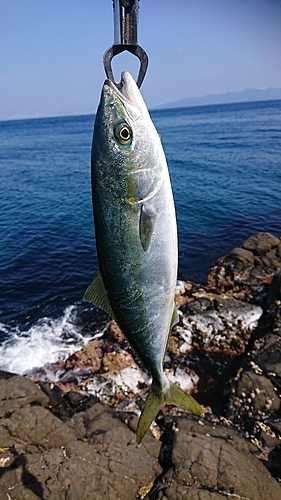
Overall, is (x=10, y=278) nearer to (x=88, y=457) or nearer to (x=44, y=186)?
(x=88, y=457)

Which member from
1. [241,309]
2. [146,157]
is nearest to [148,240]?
[146,157]

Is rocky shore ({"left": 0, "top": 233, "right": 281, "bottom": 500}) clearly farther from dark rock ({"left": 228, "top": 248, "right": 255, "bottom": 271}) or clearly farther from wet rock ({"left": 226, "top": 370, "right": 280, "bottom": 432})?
dark rock ({"left": 228, "top": 248, "right": 255, "bottom": 271})

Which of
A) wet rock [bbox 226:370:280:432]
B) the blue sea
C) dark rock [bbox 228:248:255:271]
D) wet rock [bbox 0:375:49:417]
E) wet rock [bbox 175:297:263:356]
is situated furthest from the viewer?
dark rock [bbox 228:248:255:271]

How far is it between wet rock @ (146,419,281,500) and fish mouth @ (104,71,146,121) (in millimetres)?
6552

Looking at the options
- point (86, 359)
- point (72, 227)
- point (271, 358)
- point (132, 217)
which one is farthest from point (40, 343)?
point (72, 227)

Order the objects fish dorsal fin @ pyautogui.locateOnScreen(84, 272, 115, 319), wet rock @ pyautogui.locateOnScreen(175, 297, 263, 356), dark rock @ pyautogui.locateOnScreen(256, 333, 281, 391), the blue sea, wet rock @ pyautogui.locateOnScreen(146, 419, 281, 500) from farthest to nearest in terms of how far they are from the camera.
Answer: the blue sea < wet rock @ pyautogui.locateOnScreen(175, 297, 263, 356) < dark rock @ pyautogui.locateOnScreen(256, 333, 281, 391) < wet rock @ pyautogui.locateOnScreen(146, 419, 281, 500) < fish dorsal fin @ pyautogui.locateOnScreen(84, 272, 115, 319)

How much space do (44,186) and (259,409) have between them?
3200 cm

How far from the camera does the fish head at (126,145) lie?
104 inches

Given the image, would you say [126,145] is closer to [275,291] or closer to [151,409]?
[151,409]

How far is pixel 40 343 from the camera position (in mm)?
13445

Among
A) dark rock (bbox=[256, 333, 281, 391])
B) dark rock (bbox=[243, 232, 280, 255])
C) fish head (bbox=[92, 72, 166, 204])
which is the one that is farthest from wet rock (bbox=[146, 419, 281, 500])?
dark rock (bbox=[243, 232, 280, 255])

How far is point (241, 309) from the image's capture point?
13156 mm

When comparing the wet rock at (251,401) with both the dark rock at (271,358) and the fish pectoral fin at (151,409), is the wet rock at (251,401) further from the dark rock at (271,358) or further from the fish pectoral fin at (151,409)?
the fish pectoral fin at (151,409)

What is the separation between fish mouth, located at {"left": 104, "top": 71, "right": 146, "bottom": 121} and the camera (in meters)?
2.64
